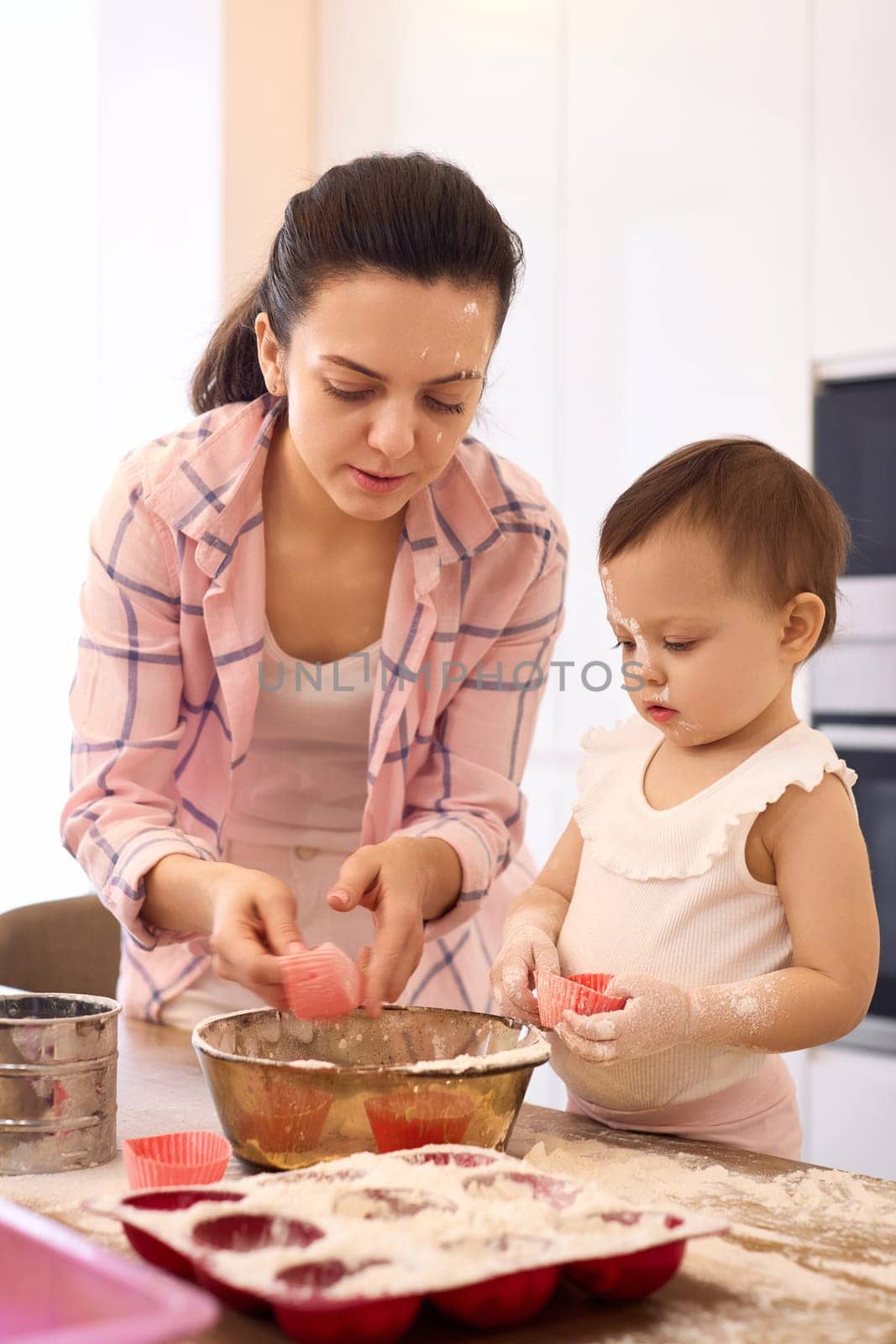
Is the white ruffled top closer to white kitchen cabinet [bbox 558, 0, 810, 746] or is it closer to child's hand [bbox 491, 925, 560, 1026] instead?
child's hand [bbox 491, 925, 560, 1026]

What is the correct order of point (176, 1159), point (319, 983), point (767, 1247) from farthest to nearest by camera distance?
point (319, 983)
point (176, 1159)
point (767, 1247)

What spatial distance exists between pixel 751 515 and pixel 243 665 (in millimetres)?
516

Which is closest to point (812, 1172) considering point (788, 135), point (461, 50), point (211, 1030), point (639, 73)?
point (211, 1030)

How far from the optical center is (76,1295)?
21.5 inches

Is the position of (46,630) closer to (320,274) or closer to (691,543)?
(320,274)

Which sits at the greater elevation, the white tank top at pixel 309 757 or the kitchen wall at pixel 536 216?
the kitchen wall at pixel 536 216

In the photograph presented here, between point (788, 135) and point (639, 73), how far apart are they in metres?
0.35

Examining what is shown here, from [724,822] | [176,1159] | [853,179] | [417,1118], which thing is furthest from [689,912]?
[853,179]

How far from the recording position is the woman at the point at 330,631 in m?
1.17

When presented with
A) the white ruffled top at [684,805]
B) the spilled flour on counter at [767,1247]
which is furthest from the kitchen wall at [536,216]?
the spilled flour on counter at [767,1247]

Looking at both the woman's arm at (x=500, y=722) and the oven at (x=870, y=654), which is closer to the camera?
the woman's arm at (x=500, y=722)

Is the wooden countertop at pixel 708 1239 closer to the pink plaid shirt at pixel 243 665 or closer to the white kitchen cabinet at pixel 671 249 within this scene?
the pink plaid shirt at pixel 243 665

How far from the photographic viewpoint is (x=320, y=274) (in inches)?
47.3

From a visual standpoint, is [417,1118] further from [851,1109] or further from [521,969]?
[851,1109]
